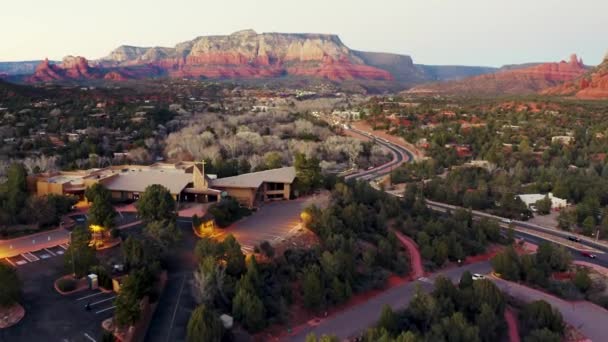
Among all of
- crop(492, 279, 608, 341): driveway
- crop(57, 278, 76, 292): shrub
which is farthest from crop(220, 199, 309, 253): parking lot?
crop(492, 279, 608, 341): driveway

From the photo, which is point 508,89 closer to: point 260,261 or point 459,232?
point 459,232

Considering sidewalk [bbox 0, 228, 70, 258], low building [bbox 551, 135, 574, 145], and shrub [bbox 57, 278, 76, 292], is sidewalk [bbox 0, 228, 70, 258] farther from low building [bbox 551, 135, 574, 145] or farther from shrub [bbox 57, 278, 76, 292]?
low building [bbox 551, 135, 574, 145]

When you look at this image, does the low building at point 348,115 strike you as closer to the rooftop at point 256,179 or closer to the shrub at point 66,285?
the rooftop at point 256,179

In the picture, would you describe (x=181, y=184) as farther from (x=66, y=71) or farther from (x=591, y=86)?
(x=66, y=71)

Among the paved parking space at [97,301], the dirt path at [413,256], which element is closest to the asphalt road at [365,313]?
the dirt path at [413,256]

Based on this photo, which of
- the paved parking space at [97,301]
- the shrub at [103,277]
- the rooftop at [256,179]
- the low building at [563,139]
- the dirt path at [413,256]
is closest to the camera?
the paved parking space at [97,301]
